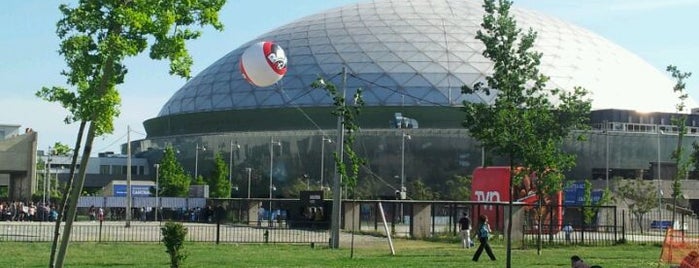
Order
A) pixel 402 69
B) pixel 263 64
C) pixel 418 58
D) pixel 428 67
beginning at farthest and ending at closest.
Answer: pixel 418 58 < pixel 428 67 < pixel 402 69 < pixel 263 64

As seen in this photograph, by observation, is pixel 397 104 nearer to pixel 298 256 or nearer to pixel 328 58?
pixel 328 58

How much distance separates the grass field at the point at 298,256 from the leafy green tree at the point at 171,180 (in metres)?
55.4

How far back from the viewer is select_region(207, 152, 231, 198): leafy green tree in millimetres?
95125

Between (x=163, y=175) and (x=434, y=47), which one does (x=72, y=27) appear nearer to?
(x=163, y=175)

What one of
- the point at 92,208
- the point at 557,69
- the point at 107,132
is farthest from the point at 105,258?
the point at 557,69

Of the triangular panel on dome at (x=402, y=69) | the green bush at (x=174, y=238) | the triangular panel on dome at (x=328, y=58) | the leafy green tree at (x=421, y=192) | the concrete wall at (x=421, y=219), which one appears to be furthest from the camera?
the triangular panel on dome at (x=328, y=58)

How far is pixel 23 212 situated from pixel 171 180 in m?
27.8

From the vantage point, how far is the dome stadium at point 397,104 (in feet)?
325

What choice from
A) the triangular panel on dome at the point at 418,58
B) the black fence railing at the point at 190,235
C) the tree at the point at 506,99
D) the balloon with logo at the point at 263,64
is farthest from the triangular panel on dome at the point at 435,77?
the balloon with logo at the point at 263,64

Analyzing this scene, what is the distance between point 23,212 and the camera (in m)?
65.4

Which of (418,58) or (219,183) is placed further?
(418,58)

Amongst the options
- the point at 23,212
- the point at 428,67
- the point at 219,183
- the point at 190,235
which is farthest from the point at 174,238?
the point at 428,67

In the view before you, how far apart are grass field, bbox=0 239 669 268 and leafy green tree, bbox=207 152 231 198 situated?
56833 mm

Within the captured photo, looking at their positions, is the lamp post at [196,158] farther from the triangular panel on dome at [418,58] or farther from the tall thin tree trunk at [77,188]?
the tall thin tree trunk at [77,188]
